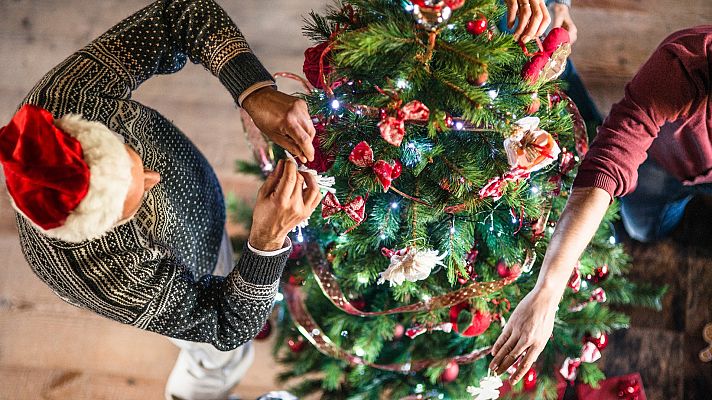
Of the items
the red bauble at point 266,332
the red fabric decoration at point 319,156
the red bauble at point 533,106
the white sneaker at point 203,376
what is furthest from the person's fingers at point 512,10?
the red bauble at point 266,332

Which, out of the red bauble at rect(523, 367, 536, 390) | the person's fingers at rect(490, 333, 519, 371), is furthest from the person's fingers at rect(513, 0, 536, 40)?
the red bauble at rect(523, 367, 536, 390)

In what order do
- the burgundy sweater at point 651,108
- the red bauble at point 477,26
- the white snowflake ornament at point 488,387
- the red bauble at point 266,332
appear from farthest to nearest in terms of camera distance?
1. the red bauble at point 266,332
2. the white snowflake ornament at point 488,387
3. the burgundy sweater at point 651,108
4. the red bauble at point 477,26

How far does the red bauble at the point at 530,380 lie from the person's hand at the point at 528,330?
0.46m

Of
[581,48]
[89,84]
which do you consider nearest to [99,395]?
[89,84]

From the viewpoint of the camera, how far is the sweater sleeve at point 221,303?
886mm

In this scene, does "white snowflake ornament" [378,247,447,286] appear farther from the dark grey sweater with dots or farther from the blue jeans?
the blue jeans

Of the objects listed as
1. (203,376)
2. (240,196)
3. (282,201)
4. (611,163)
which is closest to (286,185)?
(282,201)

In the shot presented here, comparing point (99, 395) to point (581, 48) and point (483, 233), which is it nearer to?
point (483, 233)

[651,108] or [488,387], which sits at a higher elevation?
[651,108]

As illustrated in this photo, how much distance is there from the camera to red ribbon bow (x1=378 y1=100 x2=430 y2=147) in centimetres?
79

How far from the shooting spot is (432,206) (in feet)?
3.32

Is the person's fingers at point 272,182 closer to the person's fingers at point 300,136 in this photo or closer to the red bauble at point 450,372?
the person's fingers at point 300,136

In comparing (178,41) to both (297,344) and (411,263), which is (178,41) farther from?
(297,344)

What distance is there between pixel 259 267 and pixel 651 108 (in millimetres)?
772
